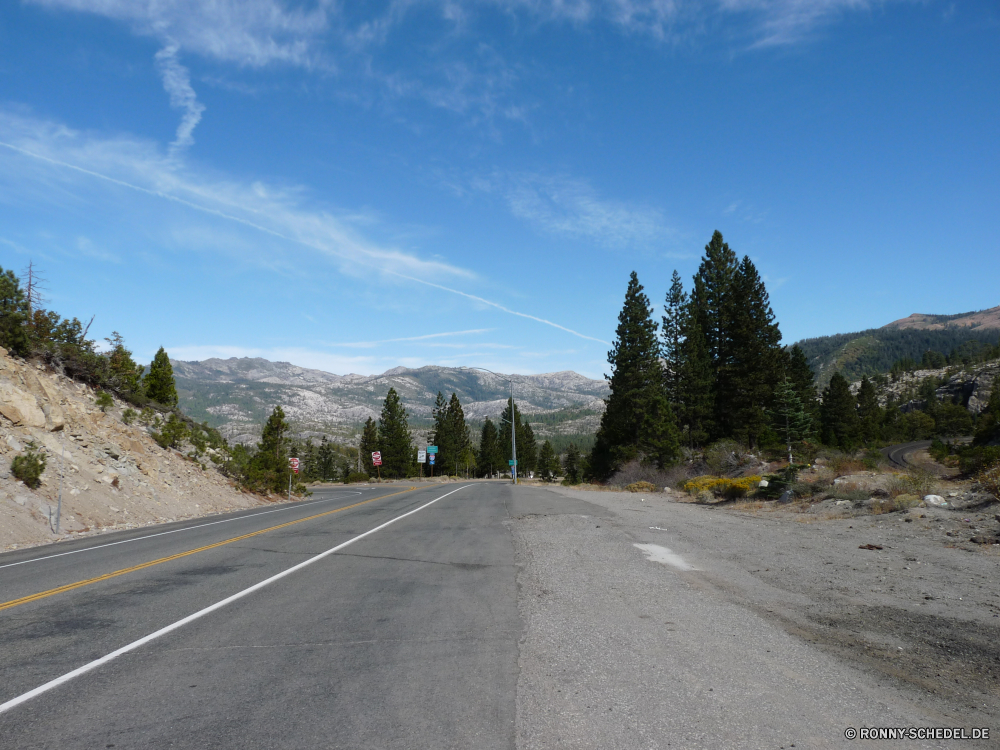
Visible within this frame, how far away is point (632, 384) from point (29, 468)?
42.0 metres

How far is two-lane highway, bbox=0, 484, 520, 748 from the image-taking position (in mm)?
3852

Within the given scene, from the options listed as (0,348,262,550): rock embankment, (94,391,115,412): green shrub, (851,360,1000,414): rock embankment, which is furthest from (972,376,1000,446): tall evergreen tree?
(851,360,1000,414): rock embankment

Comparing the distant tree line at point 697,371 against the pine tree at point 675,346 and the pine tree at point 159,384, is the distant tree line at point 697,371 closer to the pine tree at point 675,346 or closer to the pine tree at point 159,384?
the pine tree at point 675,346

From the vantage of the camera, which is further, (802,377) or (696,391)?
(802,377)

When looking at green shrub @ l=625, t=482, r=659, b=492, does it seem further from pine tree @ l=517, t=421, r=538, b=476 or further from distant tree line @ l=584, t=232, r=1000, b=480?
pine tree @ l=517, t=421, r=538, b=476

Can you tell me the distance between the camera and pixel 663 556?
10242 millimetres

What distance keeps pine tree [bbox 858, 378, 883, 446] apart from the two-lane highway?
7850cm

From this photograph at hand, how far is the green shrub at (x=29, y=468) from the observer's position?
17.8m

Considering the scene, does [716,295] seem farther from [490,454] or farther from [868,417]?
[490,454]

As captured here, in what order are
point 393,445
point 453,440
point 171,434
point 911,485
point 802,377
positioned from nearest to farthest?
point 911,485 < point 171,434 < point 802,377 < point 393,445 < point 453,440

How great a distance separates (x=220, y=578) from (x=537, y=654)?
19.4ft

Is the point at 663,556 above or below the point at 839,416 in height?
below

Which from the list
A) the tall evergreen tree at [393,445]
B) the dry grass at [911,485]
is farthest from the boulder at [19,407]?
the tall evergreen tree at [393,445]

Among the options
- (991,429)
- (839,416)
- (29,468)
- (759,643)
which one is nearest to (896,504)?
(759,643)
